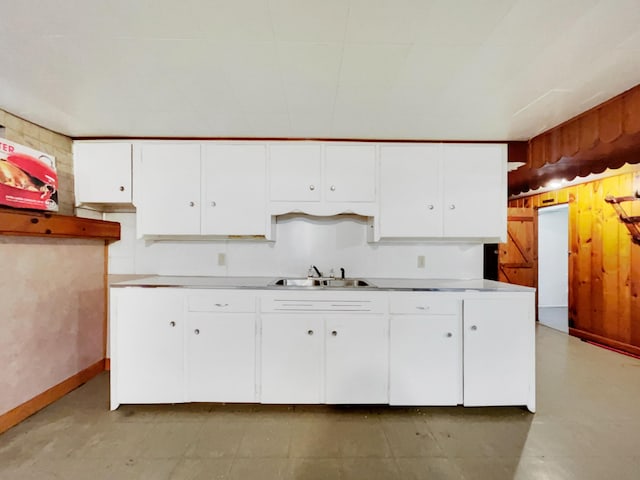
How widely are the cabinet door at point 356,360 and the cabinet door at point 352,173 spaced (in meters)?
1.01

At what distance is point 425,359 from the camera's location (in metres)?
2.19

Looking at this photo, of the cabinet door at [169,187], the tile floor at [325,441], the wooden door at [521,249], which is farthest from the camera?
the wooden door at [521,249]

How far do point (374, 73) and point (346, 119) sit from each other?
1.83 ft

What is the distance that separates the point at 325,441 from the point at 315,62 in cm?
219

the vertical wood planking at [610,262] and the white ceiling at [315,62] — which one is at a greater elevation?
the white ceiling at [315,62]

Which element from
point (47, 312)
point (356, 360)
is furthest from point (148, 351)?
point (356, 360)

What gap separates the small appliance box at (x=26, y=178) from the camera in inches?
72.6

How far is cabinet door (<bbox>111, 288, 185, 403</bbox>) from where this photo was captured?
218cm

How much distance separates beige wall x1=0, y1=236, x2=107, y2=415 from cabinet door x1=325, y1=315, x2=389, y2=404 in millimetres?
2100

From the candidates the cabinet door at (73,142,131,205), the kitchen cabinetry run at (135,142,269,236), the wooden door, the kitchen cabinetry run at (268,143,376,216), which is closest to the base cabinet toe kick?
the kitchen cabinetry run at (135,142,269,236)

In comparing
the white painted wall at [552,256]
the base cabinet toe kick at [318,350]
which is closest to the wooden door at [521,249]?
the white painted wall at [552,256]

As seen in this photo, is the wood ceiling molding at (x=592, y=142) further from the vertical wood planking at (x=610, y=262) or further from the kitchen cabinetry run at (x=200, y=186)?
the kitchen cabinetry run at (x=200, y=186)

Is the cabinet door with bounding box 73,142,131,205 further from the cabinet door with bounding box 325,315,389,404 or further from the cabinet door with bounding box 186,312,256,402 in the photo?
the cabinet door with bounding box 325,315,389,404

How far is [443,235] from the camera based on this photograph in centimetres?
255
